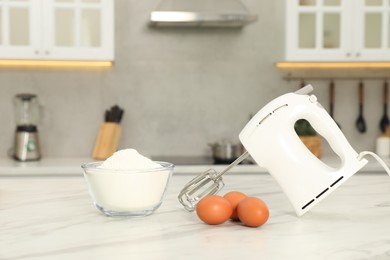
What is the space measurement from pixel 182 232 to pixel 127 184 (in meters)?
0.17

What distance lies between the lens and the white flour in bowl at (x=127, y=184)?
130cm

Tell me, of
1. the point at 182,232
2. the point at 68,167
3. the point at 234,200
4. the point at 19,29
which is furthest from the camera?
the point at 19,29

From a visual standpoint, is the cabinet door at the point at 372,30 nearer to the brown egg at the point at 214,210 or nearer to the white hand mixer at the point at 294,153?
the white hand mixer at the point at 294,153

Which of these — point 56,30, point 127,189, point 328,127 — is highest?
point 56,30

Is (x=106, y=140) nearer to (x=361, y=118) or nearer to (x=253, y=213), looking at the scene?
(x=361, y=118)

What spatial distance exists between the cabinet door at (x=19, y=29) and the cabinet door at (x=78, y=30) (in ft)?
0.18

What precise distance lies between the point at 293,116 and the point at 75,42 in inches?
86.0

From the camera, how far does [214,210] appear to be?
1255 millimetres

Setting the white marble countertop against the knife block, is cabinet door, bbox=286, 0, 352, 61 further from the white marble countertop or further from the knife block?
the white marble countertop

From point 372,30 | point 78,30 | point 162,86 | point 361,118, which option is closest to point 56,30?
point 78,30

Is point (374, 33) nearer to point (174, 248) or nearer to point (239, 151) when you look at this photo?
point (239, 151)

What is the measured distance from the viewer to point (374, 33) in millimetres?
3502

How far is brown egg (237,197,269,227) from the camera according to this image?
1238 millimetres

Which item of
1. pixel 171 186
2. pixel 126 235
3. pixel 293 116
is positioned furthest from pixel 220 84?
pixel 126 235
